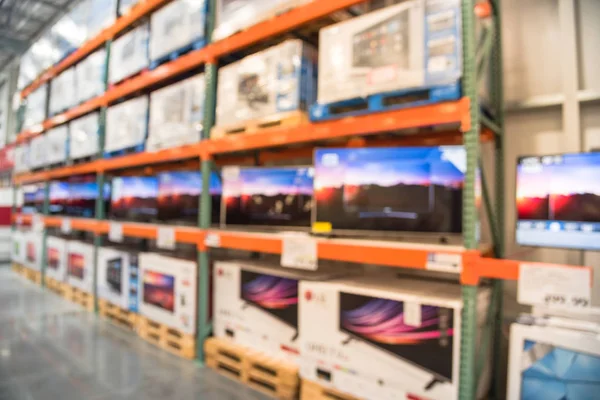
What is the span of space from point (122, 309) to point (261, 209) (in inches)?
96.9

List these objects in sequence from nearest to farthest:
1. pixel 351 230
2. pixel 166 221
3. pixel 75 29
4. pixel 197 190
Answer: pixel 351 230, pixel 197 190, pixel 166 221, pixel 75 29

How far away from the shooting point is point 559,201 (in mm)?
2113

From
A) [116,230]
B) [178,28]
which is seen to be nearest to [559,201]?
[178,28]

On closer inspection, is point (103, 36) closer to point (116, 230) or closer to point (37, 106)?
point (116, 230)

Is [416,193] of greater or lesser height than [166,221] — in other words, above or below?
above

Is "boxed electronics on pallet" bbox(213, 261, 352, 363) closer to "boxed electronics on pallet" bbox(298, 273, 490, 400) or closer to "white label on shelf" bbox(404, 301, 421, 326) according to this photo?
"boxed electronics on pallet" bbox(298, 273, 490, 400)

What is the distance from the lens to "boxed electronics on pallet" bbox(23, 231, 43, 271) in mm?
6641

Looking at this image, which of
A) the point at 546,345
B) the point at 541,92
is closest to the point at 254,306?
the point at 546,345

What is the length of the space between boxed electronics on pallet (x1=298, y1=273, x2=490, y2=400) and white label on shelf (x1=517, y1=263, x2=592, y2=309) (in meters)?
0.35

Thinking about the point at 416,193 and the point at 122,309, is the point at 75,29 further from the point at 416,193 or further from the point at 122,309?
the point at 416,193

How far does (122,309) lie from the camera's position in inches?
171

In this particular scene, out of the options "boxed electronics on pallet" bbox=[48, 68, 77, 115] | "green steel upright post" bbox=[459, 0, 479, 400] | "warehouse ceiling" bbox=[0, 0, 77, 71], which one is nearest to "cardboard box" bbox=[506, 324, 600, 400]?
"green steel upright post" bbox=[459, 0, 479, 400]

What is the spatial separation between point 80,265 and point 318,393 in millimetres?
4240

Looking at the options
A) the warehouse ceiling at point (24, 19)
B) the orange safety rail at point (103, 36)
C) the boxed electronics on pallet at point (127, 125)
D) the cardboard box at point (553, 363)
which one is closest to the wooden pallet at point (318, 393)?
the cardboard box at point (553, 363)
